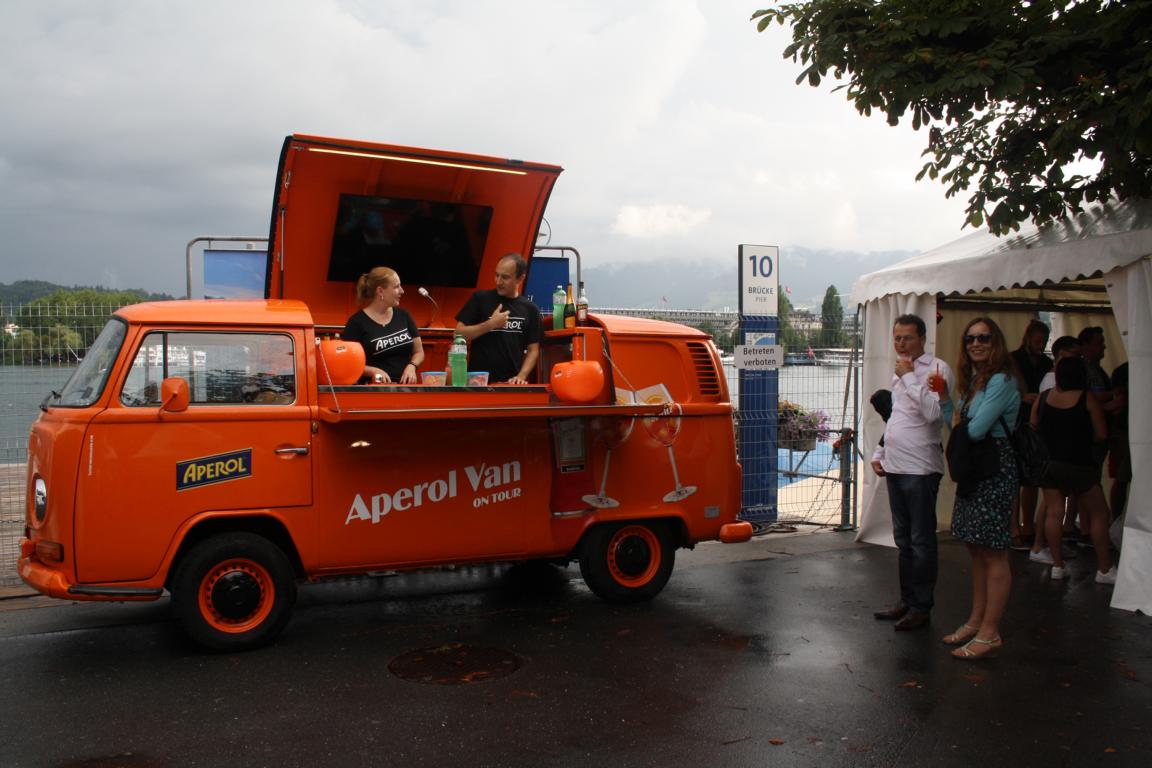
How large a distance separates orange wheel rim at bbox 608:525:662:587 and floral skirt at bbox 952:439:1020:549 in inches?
90.8

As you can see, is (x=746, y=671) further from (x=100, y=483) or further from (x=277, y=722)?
(x=100, y=483)

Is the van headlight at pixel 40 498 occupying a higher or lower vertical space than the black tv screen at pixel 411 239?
lower

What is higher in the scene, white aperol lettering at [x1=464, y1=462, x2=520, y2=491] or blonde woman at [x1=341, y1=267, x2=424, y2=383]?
blonde woman at [x1=341, y1=267, x2=424, y2=383]

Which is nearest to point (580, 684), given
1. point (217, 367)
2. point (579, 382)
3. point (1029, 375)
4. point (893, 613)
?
point (579, 382)

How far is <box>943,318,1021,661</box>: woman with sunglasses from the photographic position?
17.9ft

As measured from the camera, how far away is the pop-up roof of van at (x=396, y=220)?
22.0 feet

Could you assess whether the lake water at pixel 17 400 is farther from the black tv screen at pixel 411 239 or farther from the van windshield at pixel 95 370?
the black tv screen at pixel 411 239

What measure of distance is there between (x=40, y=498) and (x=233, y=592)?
124 cm

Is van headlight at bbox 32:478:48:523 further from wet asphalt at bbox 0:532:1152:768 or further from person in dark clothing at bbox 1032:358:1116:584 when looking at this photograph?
person in dark clothing at bbox 1032:358:1116:584

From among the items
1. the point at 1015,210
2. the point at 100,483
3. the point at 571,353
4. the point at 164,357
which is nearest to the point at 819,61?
the point at 1015,210

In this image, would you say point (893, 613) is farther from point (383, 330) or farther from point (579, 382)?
point (383, 330)

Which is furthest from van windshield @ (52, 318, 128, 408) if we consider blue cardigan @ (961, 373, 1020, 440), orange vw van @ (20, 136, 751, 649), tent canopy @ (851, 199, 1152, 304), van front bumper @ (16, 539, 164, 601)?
tent canopy @ (851, 199, 1152, 304)

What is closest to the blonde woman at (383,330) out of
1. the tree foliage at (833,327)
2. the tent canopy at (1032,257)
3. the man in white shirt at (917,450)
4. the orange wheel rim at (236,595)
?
the orange wheel rim at (236,595)

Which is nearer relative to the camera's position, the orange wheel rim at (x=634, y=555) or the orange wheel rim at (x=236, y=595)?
the orange wheel rim at (x=236, y=595)
